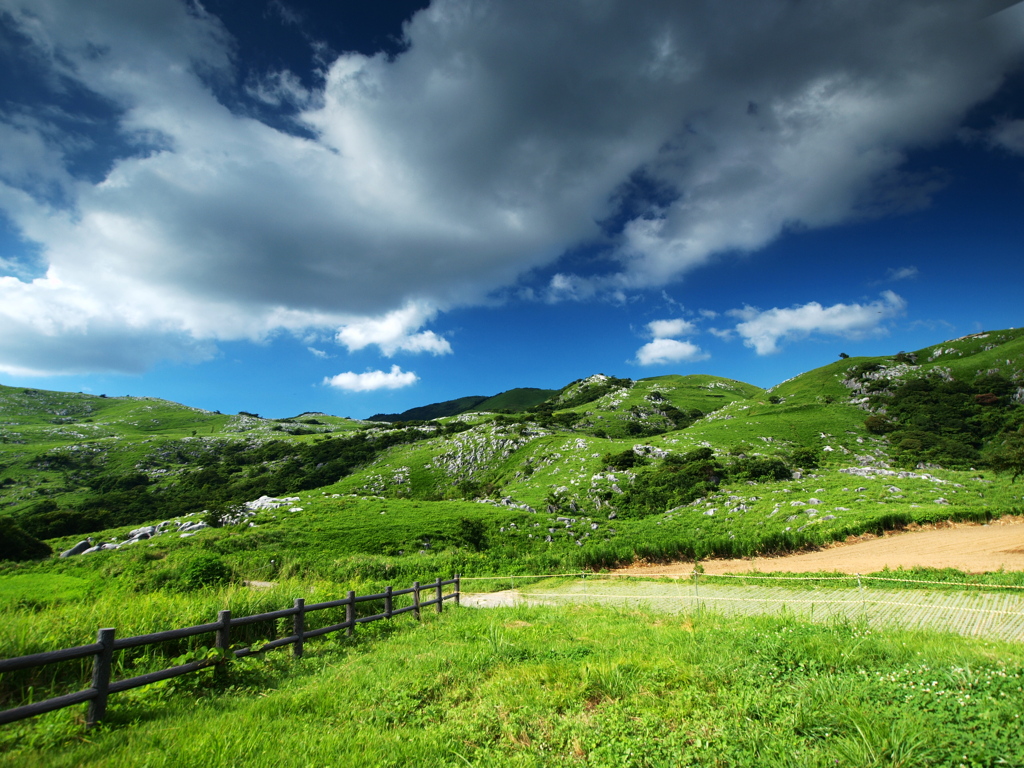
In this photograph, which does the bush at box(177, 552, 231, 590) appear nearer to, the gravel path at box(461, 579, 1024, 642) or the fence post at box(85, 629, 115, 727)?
the gravel path at box(461, 579, 1024, 642)

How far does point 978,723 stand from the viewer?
186 inches

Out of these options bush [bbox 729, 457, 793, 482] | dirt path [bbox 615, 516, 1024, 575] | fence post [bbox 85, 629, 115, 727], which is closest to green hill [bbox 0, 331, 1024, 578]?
bush [bbox 729, 457, 793, 482]

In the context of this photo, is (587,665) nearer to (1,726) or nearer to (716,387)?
(1,726)

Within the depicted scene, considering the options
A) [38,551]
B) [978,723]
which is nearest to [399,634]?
[978,723]

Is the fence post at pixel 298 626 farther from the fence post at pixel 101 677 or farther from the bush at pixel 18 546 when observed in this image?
the bush at pixel 18 546

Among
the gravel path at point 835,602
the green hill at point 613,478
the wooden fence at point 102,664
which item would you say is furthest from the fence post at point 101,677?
the green hill at point 613,478

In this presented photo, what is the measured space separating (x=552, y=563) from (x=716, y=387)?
521 feet

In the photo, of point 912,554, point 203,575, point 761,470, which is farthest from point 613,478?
point 203,575

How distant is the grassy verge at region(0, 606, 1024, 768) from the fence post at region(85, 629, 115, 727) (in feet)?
0.66

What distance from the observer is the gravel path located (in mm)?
13719

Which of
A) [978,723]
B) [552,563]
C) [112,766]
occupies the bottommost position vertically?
[552,563]

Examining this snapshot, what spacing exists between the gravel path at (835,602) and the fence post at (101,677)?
16.8 m

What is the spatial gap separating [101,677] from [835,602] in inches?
923

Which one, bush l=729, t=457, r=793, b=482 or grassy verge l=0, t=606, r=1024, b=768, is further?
bush l=729, t=457, r=793, b=482
